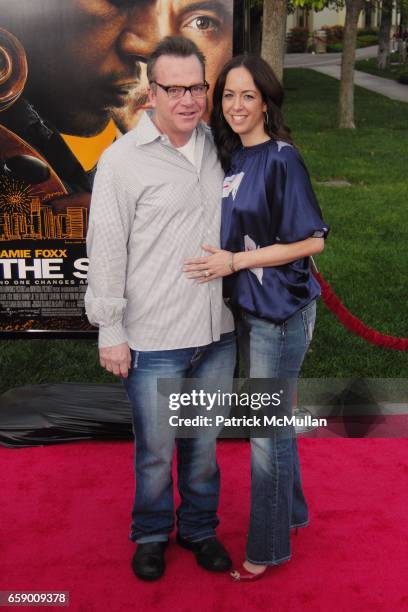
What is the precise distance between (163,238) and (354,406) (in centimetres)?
221

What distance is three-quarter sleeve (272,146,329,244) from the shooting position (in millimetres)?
2705

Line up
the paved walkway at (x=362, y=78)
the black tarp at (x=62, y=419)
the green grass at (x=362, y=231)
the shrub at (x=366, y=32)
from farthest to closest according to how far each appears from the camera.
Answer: the shrub at (x=366, y=32) → the paved walkway at (x=362, y=78) → the green grass at (x=362, y=231) → the black tarp at (x=62, y=419)

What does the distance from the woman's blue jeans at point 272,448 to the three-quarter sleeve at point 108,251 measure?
1.54 ft

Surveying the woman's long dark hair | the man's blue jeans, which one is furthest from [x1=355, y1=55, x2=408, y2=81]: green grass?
the man's blue jeans

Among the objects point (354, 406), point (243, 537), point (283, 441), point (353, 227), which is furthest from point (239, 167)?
point (353, 227)

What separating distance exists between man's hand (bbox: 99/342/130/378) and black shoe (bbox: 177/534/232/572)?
2.75ft

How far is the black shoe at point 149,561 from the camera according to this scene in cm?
310

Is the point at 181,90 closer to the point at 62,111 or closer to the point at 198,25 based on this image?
the point at 198,25

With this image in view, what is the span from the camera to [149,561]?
10.2ft

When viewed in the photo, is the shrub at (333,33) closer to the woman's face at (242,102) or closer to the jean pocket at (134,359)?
the woman's face at (242,102)

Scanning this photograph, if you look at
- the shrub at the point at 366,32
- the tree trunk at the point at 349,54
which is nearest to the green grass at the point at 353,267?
the tree trunk at the point at 349,54

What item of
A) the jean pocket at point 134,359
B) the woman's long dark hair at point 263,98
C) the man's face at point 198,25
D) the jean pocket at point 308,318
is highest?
the man's face at point 198,25

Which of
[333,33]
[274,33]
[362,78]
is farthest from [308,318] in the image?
[333,33]

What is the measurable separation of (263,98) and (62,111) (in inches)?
63.8
